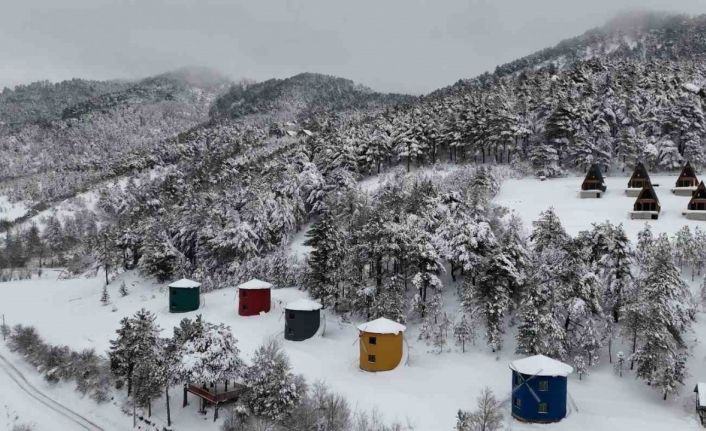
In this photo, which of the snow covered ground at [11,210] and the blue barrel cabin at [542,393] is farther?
the snow covered ground at [11,210]

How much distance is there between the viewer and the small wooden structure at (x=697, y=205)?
53.3 m

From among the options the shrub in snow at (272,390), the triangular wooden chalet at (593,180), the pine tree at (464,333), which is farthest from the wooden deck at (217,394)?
the triangular wooden chalet at (593,180)

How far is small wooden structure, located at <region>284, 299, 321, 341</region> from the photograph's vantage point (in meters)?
44.0

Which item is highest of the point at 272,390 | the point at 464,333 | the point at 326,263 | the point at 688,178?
Answer: the point at 688,178

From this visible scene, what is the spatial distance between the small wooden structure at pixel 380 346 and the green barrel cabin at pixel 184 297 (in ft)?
70.7

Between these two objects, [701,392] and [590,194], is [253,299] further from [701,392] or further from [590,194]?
[590,194]

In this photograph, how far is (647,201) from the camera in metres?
54.5

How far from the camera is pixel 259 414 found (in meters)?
32.5

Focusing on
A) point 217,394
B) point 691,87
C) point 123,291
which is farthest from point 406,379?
point 691,87

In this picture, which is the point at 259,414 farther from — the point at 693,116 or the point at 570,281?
the point at 693,116

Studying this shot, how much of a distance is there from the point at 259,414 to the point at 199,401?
314 inches

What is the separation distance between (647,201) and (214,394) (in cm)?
4471

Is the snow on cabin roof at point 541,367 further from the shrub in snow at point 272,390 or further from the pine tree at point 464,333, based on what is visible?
the shrub in snow at point 272,390

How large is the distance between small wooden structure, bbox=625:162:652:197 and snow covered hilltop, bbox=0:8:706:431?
9.1 inches
